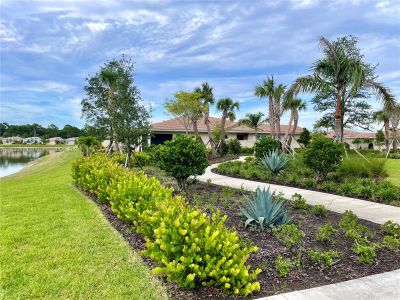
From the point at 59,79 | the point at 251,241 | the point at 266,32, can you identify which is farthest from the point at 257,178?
the point at 59,79

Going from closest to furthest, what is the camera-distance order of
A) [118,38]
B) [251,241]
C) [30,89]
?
[251,241], [118,38], [30,89]

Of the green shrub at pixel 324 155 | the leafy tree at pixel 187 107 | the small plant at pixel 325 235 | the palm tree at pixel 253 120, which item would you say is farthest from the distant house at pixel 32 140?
the small plant at pixel 325 235

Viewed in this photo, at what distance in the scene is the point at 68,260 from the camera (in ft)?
13.2

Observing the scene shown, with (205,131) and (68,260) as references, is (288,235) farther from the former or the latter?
(205,131)

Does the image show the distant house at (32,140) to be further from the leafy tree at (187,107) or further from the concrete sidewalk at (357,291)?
the concrete sidewalk at (357,291)

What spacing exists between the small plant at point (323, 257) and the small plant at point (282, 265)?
32cm

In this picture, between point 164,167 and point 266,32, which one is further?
point 266,32

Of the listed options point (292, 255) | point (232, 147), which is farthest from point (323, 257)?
point (232, 147)

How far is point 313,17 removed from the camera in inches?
340

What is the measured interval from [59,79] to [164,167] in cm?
1136

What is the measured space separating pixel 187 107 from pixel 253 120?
9498mm

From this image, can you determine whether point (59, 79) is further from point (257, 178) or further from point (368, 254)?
point (368, 254)

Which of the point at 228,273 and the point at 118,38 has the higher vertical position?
the point at 118,38

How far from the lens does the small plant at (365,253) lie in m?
3.97
